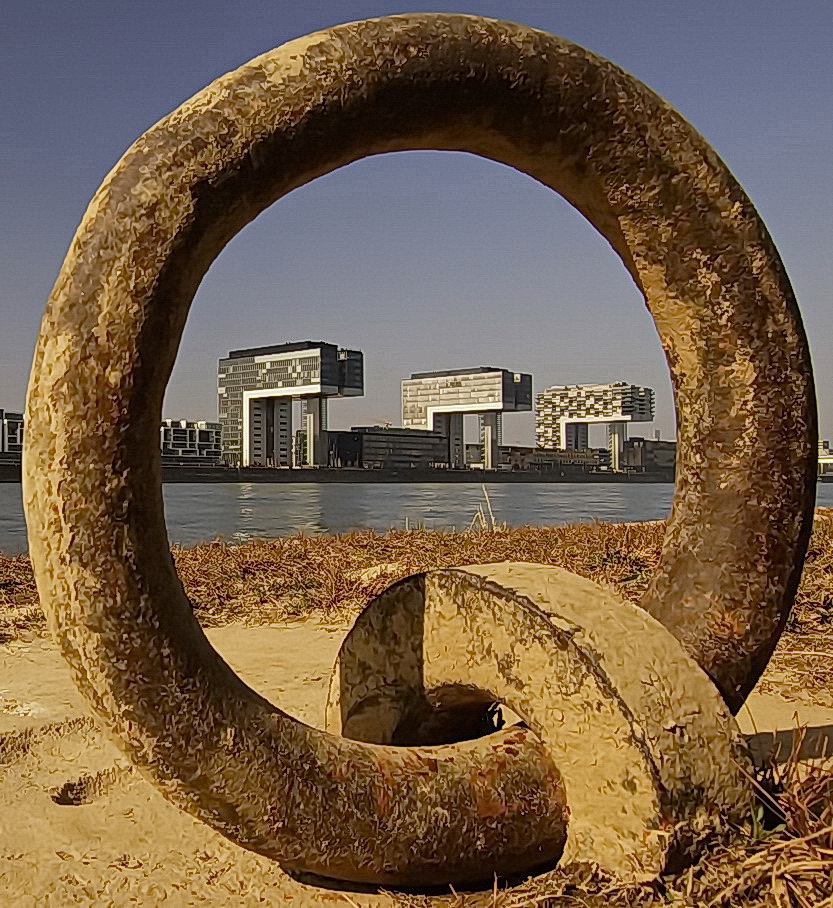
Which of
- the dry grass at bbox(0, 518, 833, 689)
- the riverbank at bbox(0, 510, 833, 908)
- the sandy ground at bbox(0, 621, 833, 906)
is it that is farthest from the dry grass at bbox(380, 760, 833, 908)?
the dry grass at bbox(0, 518, 833, 689)

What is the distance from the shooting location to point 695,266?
2.42m

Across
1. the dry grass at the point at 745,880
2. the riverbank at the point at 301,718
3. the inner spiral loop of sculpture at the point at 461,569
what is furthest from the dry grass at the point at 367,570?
the dry grass at the point at 745,880

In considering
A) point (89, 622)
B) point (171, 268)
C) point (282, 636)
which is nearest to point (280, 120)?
point (171, 268)

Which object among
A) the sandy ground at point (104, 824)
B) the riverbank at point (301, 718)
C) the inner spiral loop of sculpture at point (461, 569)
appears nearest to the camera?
the inner spiral loop of sculpture at point (461, 569)

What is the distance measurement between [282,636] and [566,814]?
335 centimetres

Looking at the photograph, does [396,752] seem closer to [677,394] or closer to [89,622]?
[89,622]

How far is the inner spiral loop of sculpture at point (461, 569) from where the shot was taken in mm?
1805

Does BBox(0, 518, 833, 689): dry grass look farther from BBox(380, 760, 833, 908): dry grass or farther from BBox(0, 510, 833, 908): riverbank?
BBox(380, 760, 833, 908): dry grass

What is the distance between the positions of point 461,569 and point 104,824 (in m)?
1.20

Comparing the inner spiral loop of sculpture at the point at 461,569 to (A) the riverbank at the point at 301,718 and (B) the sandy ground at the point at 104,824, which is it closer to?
(A) the riverbank at the point at 301,718

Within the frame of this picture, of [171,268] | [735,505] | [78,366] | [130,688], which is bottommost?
[130,688]

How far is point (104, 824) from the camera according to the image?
2.53m

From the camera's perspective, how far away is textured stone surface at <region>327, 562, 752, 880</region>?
1981mm

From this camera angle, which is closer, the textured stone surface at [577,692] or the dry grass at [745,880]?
the dry grass at [745,880]
